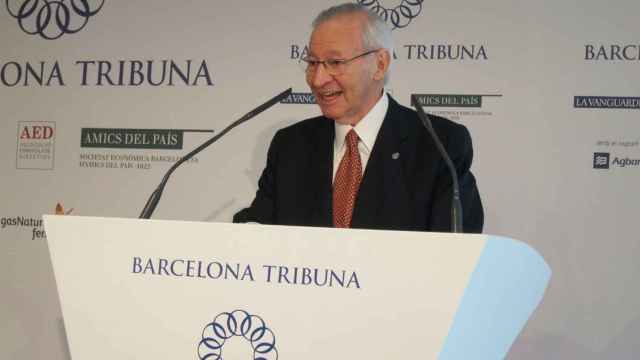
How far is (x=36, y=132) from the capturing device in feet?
12.8

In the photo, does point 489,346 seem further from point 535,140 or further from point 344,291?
point 535,140

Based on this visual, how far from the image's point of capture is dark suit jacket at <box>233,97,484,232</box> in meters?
2.32

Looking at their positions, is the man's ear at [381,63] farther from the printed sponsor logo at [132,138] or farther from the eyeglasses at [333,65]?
the printed sponsor logo at [132,138]

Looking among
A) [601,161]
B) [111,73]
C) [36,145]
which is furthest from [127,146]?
[601,161]

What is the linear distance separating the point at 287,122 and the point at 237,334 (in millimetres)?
2100

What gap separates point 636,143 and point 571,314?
2.50 ft

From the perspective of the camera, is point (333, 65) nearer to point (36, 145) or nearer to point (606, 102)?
point (606, 102)

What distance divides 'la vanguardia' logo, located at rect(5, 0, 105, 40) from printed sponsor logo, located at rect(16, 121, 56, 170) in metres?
0.46

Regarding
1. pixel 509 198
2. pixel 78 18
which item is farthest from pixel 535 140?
pixel 78 18

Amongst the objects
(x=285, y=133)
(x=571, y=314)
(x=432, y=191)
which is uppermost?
(x=285, y=133)

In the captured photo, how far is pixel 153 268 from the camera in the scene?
1597 millimetres

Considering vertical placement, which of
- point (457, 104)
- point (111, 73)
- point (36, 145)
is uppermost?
point (111, 73)

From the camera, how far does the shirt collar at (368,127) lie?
2481mm

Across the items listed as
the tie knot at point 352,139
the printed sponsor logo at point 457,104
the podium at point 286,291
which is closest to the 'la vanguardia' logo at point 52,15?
the printed sponsor logo at point 457,104
